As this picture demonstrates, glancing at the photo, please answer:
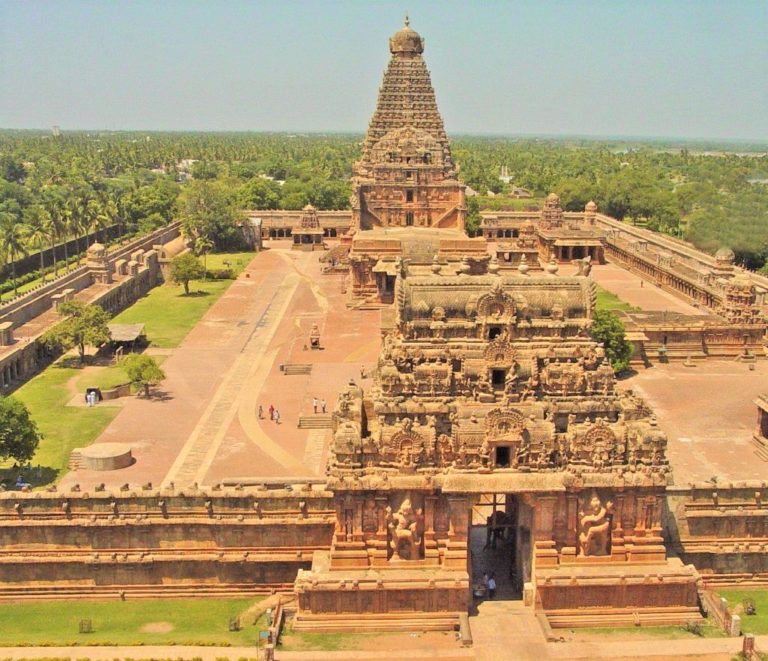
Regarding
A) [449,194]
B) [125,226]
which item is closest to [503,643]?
[449,194]

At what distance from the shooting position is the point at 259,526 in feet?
88.0

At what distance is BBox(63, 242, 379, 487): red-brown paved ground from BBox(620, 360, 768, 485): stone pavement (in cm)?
1464

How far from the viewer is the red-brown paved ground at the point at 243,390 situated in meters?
36.0

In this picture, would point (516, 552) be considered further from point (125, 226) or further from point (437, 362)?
point (125, 226)

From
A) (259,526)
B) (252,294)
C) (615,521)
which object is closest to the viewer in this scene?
(615,521)

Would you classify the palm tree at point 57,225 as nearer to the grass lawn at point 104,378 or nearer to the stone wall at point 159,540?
the grass lawn at point 104,378

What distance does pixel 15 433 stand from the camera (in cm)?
3312

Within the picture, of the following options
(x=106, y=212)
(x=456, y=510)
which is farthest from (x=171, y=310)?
(x=456, y=510)

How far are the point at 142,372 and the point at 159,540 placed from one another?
62.0ft

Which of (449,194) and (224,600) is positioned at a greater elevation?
(449,194)

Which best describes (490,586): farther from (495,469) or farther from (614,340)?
(614,340)

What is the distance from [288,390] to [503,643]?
82.6ft

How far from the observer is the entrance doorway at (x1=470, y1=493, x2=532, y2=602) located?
2548 centimetres

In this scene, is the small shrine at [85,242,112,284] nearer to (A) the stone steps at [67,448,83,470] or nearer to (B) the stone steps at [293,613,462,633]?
(A) the stone steps at [67,448,83,470]
